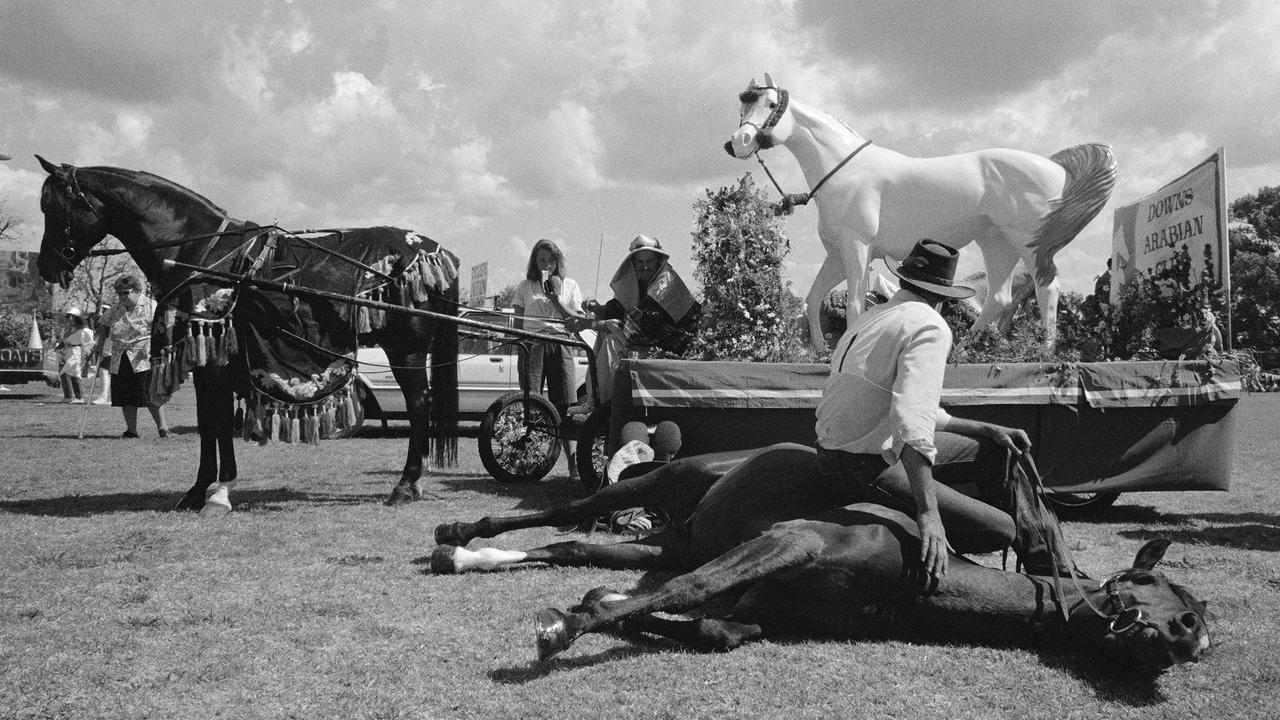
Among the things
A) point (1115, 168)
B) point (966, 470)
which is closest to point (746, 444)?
point (966, 470)

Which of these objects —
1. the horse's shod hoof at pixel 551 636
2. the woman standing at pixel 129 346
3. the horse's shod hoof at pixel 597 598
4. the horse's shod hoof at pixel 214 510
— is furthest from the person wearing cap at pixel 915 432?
the woman standing at pixel 129 346

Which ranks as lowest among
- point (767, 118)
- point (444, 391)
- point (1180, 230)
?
point (444, 391)

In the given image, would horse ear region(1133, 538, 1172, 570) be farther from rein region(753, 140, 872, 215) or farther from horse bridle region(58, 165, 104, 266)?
horse bridle region(58, 165, 104, 266)

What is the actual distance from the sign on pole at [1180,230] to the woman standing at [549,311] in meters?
4.53

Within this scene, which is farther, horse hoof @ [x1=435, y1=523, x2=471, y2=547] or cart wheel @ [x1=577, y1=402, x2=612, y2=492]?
cart wheel @ [x1=577, y1=402, x2=612, y2=492]

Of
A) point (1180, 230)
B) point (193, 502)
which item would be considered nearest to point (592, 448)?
point (193, 502)

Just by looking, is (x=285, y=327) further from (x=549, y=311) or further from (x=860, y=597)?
(x=860, y=597)

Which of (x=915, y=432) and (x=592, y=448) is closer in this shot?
(x=915, y=432)

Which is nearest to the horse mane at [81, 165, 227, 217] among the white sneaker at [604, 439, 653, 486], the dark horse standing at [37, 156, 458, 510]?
the dark horse standing at [37, 156, 458, 510]

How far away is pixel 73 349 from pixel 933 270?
66.8 feet

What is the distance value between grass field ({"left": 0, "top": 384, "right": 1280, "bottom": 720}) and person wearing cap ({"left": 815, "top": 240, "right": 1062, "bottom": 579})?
0.46 metres

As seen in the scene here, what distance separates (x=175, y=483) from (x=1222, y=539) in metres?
7.86

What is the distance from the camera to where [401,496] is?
6.93m

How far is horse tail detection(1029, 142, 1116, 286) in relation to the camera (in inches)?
253
